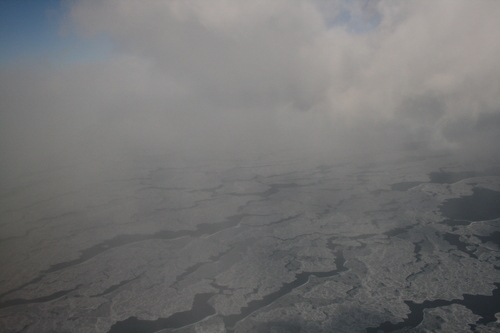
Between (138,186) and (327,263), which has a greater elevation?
(138,186)

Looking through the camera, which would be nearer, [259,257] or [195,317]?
[195,317]

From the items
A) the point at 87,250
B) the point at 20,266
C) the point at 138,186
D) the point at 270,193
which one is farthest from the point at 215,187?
the point at 20,266

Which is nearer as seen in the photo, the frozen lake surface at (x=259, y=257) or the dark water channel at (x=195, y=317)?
the dark water channel at (x=195, y=317)

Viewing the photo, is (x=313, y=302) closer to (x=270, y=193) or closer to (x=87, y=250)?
(x=87, y=250)

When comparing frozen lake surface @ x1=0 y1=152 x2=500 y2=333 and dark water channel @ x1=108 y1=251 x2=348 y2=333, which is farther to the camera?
frozen lake surface @ x1=0 y1=152 x2=500 y2=333

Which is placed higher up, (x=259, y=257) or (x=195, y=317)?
(x=259, y=257)

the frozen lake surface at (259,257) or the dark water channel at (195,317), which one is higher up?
the frozen lake surface at (259,257)

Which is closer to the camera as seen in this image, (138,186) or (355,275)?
(355,275)

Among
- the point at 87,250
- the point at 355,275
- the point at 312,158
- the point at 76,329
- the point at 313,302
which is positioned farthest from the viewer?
the point at 312,158
